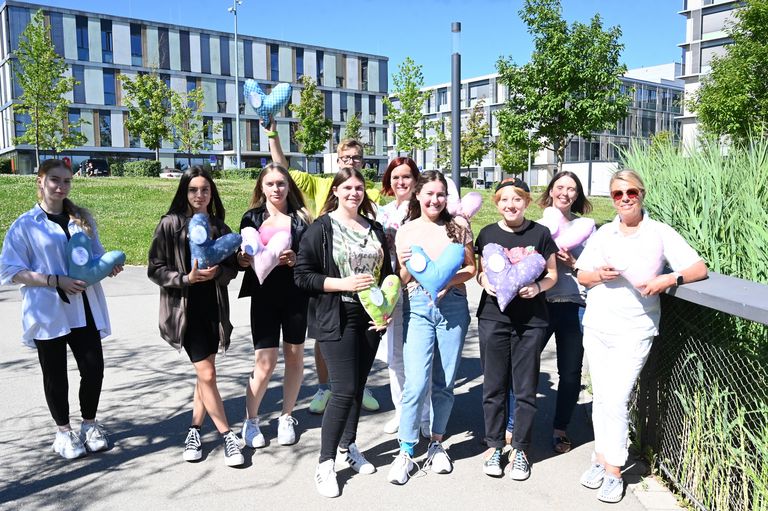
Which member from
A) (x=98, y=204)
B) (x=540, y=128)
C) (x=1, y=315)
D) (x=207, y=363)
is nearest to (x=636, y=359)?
(x=207, y=363)

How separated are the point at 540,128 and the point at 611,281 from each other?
16177 millimetres

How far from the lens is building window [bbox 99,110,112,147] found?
5725cm

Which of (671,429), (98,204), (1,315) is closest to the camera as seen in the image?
(671,429)

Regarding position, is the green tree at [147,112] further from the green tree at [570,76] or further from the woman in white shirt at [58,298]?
the woman in white shirt at [58,298]

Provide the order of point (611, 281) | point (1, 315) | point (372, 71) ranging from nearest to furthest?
point (611, 281) < point (1, 315) < point (372, 71)

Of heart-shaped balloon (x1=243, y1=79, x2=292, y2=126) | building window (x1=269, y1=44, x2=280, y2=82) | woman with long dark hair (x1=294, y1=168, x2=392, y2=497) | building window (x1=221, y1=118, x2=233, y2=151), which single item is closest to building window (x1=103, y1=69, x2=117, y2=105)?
building window (x1=221, y1=118, x2=233, y2=151)

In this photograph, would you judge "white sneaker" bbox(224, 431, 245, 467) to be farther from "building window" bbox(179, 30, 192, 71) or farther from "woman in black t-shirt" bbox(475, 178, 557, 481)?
"building window" bbox(179, 30, 192, 71)

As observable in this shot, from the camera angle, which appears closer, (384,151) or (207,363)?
(207,363)

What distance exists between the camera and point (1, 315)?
25.5ft

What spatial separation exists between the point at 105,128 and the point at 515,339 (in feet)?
201

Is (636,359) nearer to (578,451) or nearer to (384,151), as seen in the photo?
(578,451)

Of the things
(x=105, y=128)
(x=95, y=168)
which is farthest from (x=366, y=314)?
(x=105, y=128)

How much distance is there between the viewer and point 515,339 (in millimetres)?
3730

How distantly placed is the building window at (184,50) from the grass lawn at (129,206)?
40.4 m
